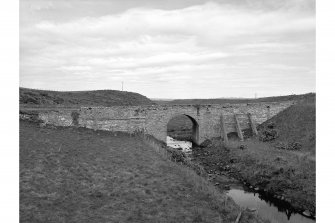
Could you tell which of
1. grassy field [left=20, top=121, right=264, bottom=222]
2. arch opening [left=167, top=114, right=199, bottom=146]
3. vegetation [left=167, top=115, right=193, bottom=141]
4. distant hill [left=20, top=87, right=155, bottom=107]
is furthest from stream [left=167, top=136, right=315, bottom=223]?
distant hill [left=20, top=87, right=155, bottom=107]

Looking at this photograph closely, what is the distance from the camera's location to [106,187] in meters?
15.5

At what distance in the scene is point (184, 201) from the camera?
14273 millimetres

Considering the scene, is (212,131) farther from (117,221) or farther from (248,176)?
(117,221)

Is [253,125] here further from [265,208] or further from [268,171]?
[265,208]

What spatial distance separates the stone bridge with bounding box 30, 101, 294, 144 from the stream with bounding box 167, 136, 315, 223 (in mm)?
13262

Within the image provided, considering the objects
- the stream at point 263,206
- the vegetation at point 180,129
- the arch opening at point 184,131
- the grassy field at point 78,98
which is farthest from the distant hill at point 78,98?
the stream at point 263,206

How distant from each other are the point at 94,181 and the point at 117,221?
15.2 ft

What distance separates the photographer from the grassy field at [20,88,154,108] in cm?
3847

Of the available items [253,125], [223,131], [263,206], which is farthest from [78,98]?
[263,206]

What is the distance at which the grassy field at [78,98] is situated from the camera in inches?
1514

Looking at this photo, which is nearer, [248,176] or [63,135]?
[248,176]

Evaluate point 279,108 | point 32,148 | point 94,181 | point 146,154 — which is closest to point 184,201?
point 94,181

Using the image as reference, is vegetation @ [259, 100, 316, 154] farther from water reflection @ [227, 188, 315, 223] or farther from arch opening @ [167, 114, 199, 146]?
water reflection @ [227, 188, 315, 223]

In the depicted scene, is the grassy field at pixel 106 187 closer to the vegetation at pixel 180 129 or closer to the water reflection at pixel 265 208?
the water reflection at pixel 265 208
